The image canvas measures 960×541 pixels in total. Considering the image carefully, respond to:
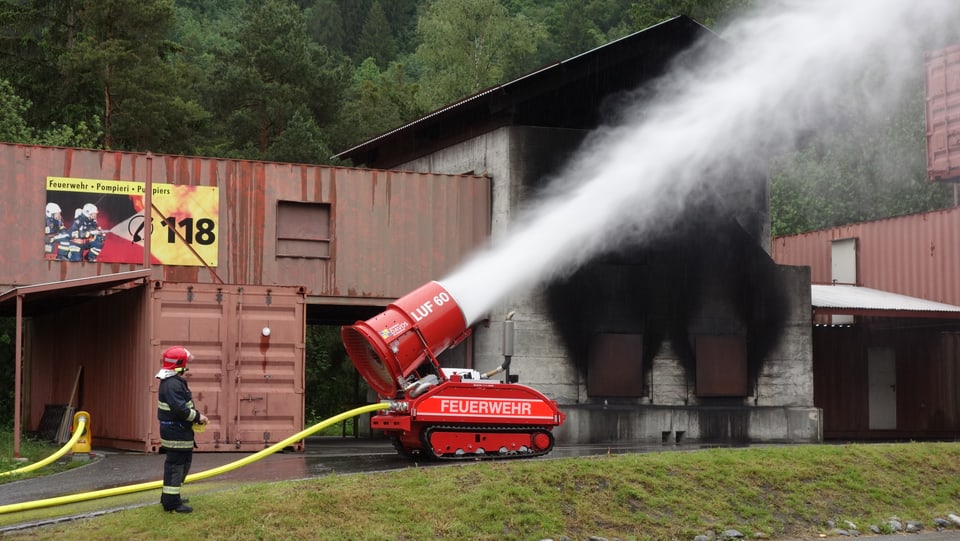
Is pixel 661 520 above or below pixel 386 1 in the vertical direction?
below

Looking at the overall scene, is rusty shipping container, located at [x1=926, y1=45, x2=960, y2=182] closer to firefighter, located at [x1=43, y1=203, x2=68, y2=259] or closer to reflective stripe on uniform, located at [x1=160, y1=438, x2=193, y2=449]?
firefighter, located at [x1=43, y1=203, x2=68, y2=259]

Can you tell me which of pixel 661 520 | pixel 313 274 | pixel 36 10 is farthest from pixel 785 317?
pixel 36 10

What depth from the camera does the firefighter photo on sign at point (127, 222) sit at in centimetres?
2511

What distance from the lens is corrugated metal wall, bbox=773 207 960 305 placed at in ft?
106

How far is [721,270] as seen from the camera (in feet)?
94.1

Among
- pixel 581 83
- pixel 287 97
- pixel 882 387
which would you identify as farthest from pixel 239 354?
pixel 287 97

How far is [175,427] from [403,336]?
18.3 feet

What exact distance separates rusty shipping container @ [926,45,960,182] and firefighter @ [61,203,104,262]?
22336 mm

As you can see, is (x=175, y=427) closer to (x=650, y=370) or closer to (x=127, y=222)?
(x=127, y=222)

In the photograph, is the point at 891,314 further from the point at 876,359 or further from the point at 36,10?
the point at 36,10

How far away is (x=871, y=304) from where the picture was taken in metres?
30.2

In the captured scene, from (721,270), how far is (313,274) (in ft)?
31.5

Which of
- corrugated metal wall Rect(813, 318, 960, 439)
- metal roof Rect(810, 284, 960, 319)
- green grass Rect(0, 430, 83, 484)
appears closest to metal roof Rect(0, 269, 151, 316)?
green grass Rect(0, 430, 83, 484)

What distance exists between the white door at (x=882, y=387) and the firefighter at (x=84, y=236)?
20.3 m
